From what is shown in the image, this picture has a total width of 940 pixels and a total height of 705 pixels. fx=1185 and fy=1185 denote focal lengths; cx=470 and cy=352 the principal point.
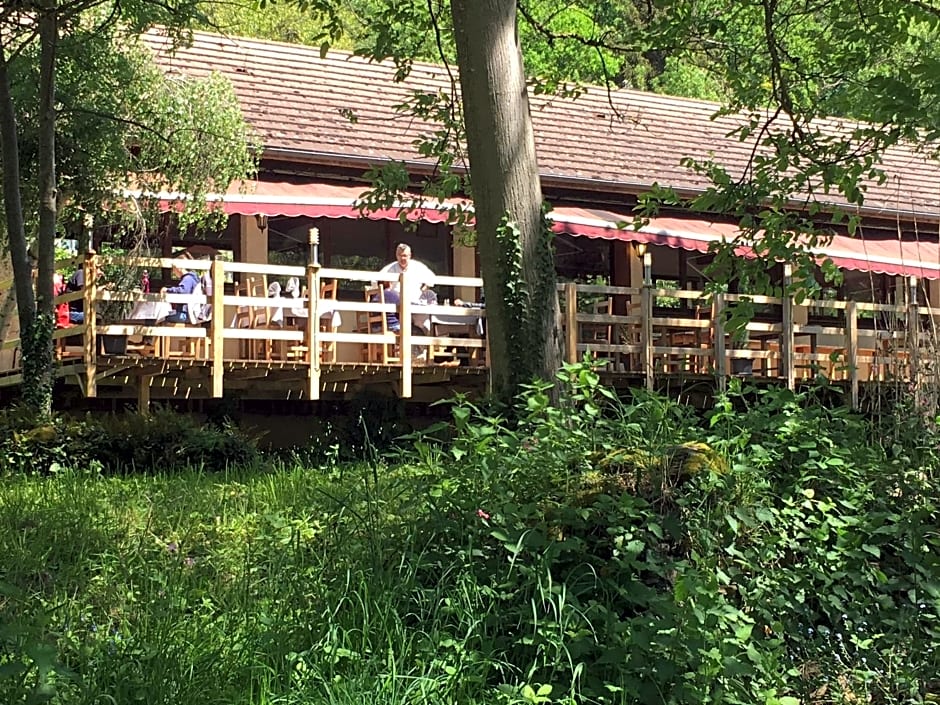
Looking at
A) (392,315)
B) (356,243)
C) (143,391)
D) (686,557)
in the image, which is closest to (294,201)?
(392,315)

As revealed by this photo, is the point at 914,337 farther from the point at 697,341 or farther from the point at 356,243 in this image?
the point at 356,243

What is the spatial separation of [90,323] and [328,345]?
2.87m

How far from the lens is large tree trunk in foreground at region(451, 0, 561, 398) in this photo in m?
6.82

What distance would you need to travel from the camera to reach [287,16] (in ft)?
119

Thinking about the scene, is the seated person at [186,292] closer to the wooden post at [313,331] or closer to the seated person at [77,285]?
the seated person at [77,285]

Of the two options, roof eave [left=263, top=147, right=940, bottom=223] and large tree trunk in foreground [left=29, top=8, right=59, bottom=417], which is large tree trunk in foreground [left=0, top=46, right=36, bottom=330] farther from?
roof eave [left=263, top=147, right=940, bottom=223]

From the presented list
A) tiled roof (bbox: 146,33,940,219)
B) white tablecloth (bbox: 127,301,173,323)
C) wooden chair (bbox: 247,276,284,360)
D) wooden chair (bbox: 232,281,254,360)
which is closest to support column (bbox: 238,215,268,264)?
tiled roof (bbox: 146,33,940,219)

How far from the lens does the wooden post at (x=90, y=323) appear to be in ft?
35.1

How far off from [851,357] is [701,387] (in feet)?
5.93

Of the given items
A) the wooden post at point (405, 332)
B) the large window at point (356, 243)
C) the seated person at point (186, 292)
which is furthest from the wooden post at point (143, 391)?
the large window at point (356, 243)

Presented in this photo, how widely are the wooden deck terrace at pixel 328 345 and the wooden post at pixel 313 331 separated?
2cm

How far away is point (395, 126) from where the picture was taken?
1728 centimetres

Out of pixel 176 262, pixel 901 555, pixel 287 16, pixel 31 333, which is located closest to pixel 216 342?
pixel 176 262

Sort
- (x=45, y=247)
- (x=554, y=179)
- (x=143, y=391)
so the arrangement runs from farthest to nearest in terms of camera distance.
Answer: (x=554, y=179)
(x=143, y=391)
(x=45, y=247)
